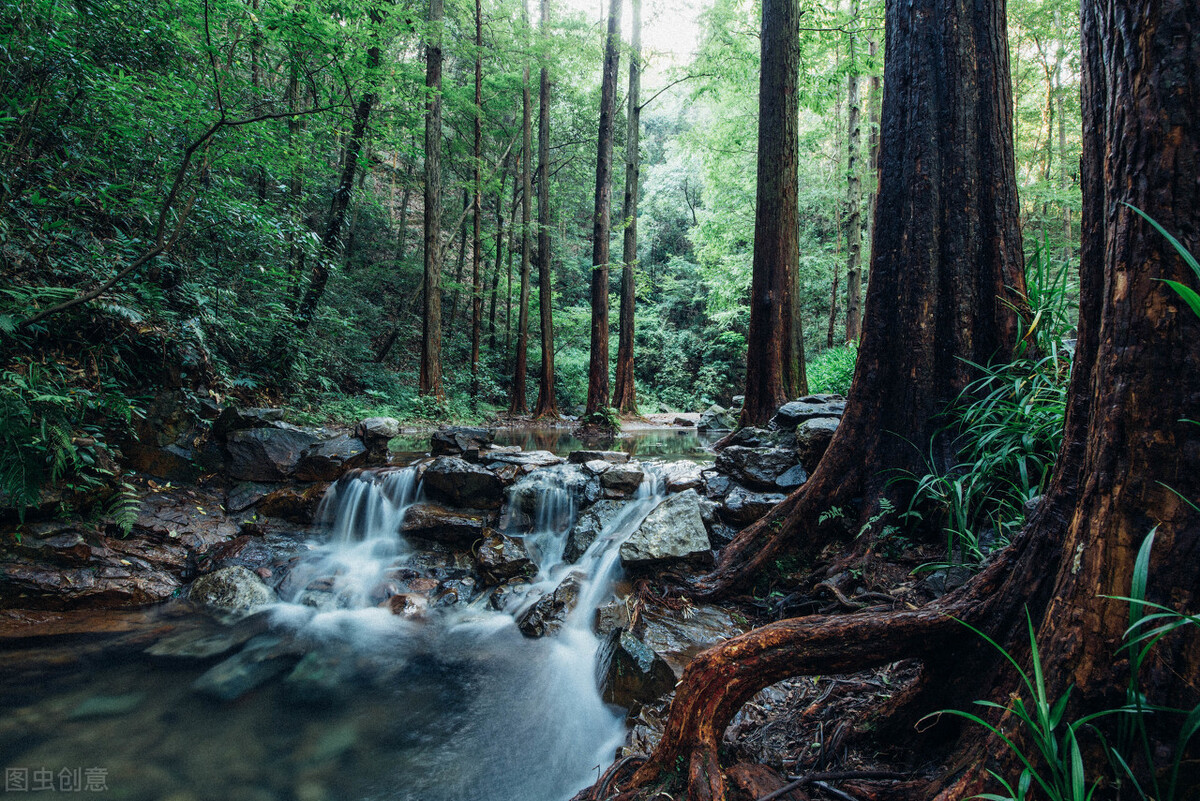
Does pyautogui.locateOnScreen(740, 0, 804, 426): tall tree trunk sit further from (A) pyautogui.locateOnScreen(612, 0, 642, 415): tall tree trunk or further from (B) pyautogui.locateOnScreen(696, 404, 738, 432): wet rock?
(A) pyautogui.locateOnScreen(612, 0, 642, 415): tall tree trunk

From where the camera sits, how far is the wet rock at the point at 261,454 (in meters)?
6.02

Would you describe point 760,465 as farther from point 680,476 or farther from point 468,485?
point 468,485

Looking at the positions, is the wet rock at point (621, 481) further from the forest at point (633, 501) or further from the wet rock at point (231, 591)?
the wet rock at point (231, 591)

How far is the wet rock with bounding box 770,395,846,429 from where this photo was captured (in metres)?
5.14

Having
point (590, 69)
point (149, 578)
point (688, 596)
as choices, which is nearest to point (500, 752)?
point (688, 596)

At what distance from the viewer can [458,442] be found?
7.05m

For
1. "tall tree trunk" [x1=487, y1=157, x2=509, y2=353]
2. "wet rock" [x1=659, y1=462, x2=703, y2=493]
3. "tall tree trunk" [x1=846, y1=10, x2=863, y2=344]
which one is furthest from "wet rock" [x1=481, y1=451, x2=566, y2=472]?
"tall tree trunk" [x1=487, y1=157, x2=509, y2=353]

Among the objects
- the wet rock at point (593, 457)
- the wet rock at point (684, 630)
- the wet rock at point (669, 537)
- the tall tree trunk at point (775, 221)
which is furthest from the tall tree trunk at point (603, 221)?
the wet rock at point (684, 630)

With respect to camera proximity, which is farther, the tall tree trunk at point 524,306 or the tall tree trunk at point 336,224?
the tall tree trunk at point 524,306

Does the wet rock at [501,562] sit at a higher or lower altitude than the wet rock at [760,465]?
lower

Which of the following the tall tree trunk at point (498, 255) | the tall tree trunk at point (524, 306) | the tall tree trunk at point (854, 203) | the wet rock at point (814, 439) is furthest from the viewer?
the tall tree trunk at point (498, 255)

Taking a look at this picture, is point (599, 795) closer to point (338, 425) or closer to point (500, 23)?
point (338, 425)

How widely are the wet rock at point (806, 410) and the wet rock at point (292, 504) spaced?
5578mm

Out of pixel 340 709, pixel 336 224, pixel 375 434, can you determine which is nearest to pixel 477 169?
pixel 336 224
